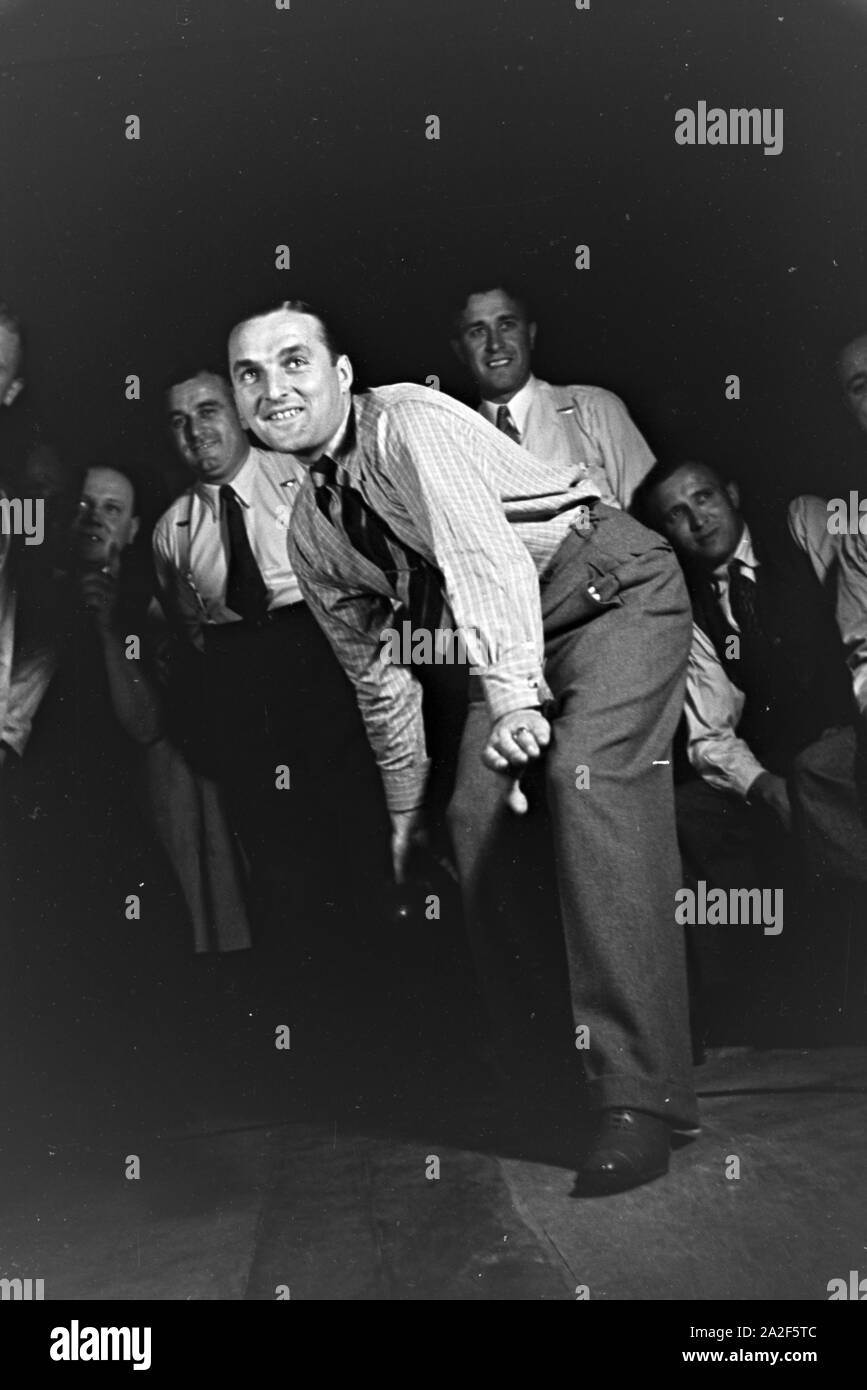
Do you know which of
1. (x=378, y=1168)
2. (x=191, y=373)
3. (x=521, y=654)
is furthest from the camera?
(x=191, y=373)

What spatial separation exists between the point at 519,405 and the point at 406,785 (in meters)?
0.98

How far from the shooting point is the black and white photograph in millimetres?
3393

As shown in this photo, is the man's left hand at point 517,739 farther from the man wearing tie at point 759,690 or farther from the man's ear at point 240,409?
the man's ear at point 240,409

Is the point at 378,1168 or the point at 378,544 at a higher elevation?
the point at 378,544

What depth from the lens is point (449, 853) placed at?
3.47 m

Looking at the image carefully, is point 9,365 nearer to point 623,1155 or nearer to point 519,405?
point 519,405

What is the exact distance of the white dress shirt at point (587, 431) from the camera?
351cm

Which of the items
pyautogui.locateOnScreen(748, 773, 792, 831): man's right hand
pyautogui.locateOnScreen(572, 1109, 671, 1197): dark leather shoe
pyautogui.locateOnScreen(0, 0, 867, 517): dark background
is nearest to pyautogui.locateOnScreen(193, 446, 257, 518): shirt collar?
pyautogui.locateOnScreen(0, 0, 867, 517): dark background

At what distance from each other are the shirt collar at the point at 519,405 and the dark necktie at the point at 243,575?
0.67 meters

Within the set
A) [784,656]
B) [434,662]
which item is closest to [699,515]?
[784,656]

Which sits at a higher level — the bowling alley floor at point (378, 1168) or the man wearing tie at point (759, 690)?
the man wearing tie at point (759, 690)

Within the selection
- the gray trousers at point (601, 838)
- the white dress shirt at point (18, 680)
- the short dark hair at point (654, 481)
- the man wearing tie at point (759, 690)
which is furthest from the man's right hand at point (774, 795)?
the white dress shirt at point (18, 680)

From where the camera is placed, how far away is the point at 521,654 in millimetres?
3316

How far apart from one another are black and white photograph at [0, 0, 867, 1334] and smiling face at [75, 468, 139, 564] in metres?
0.01
